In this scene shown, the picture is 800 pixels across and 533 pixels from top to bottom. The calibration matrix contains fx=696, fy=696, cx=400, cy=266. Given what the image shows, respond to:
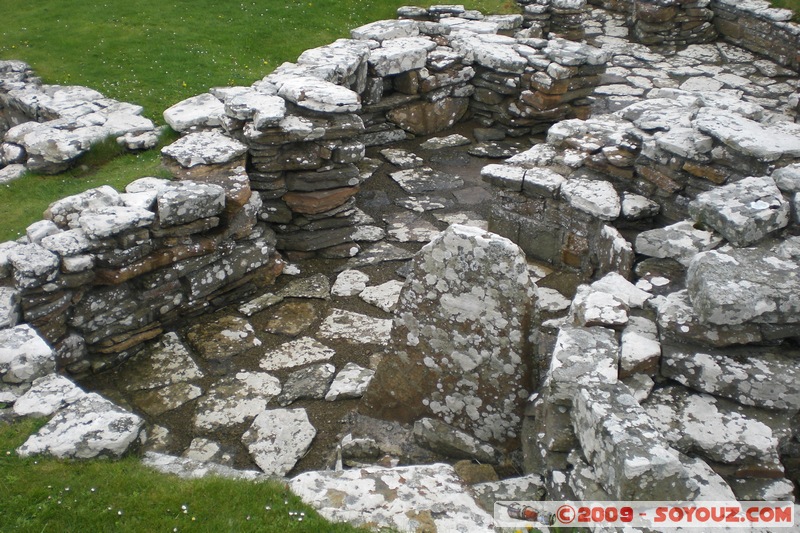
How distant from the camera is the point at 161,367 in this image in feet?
25.7

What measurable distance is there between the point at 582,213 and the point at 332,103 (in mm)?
3675

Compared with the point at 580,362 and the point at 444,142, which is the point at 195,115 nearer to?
the point at 444,142

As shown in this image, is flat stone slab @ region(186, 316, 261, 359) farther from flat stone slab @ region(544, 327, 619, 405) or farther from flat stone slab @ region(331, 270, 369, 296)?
flat stone slab @ region(544, 327, 619, 405)

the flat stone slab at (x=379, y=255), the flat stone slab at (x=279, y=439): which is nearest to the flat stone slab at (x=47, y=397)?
the flat stone slab at (x=279, y=439)

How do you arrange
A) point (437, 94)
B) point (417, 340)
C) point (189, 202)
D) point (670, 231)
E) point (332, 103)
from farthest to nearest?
point (437, 94)
point (332, 103)
point (189, 202)
point (670, 231)
point (417, 340)

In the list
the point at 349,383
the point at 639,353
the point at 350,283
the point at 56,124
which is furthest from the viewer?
the point at 56,124

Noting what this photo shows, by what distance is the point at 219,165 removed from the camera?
8906 millimetres

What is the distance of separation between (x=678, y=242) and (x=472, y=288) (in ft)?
8.16

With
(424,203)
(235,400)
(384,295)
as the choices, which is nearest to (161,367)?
(235,400)

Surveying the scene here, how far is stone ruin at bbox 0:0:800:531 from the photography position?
5.12 meters

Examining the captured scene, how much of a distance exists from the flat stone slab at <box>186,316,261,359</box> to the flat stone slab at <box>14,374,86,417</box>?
6.39 feet

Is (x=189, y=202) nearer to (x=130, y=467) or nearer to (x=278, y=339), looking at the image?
(x=278, y=339)

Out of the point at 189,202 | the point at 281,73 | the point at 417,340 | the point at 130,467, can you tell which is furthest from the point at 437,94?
the point at 130,467

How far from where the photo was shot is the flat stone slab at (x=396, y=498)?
4.85m
